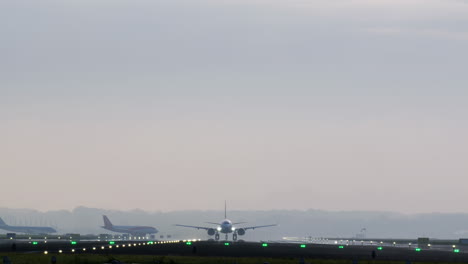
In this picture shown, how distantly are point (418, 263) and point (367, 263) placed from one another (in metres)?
7.38

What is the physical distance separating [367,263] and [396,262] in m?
8.21

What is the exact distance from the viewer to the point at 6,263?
5191 cm

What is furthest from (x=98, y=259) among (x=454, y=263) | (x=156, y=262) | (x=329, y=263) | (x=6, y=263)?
(x=454, y=263)

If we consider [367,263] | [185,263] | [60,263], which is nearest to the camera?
[60,263]

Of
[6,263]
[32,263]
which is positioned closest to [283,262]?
[32,263]

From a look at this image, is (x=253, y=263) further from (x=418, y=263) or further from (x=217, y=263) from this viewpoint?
(x=418, y=263)

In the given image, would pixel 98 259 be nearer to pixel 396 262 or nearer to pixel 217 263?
pixel 217 263

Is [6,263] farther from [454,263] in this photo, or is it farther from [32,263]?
[454,263]

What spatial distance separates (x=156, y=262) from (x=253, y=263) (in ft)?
25.5

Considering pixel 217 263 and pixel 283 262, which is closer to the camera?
pixel 217 263

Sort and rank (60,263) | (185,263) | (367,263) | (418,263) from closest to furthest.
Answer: (60,263), (185,263), (367,263), (418,263)

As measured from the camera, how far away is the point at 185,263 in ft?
239

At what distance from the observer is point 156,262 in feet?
236

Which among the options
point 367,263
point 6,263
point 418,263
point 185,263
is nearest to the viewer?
point 6,263
